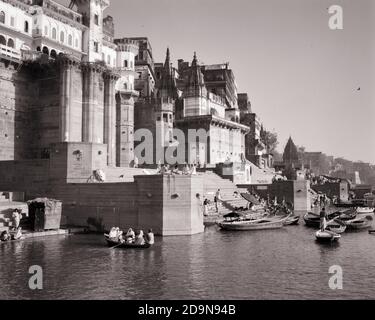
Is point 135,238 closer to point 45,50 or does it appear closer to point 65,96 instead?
point 65,96

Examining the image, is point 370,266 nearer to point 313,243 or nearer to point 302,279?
point 302,279

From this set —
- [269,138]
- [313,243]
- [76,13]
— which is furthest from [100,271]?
[269,138]

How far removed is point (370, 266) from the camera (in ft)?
78.9

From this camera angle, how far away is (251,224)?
127 feet

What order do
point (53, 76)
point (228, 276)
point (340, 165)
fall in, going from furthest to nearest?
point (340, 165), point (53, 76), point (228, 276)

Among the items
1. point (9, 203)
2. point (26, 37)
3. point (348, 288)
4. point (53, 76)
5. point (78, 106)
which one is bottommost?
point (348, 288)

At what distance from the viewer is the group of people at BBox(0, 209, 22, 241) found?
28859 mm

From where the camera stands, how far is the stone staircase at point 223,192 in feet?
154

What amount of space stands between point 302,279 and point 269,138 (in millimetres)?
110882

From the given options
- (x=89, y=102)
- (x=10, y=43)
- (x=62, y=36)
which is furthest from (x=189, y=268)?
A: (x=62, y=36)

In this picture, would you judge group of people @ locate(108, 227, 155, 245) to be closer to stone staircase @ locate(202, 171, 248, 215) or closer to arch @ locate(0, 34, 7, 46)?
stone staircase @ locate(202, 171, 248, 215)

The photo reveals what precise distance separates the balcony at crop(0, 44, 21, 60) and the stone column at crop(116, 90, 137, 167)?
13965 millimetres

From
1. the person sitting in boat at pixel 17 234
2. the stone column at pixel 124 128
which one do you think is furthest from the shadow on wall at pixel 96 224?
the stone column at pixel 124 128

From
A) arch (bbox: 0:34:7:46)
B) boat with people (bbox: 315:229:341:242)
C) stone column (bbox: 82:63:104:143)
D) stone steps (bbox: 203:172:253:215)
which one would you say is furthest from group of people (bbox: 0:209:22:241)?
arch (bbox: 0:34:7:46)
